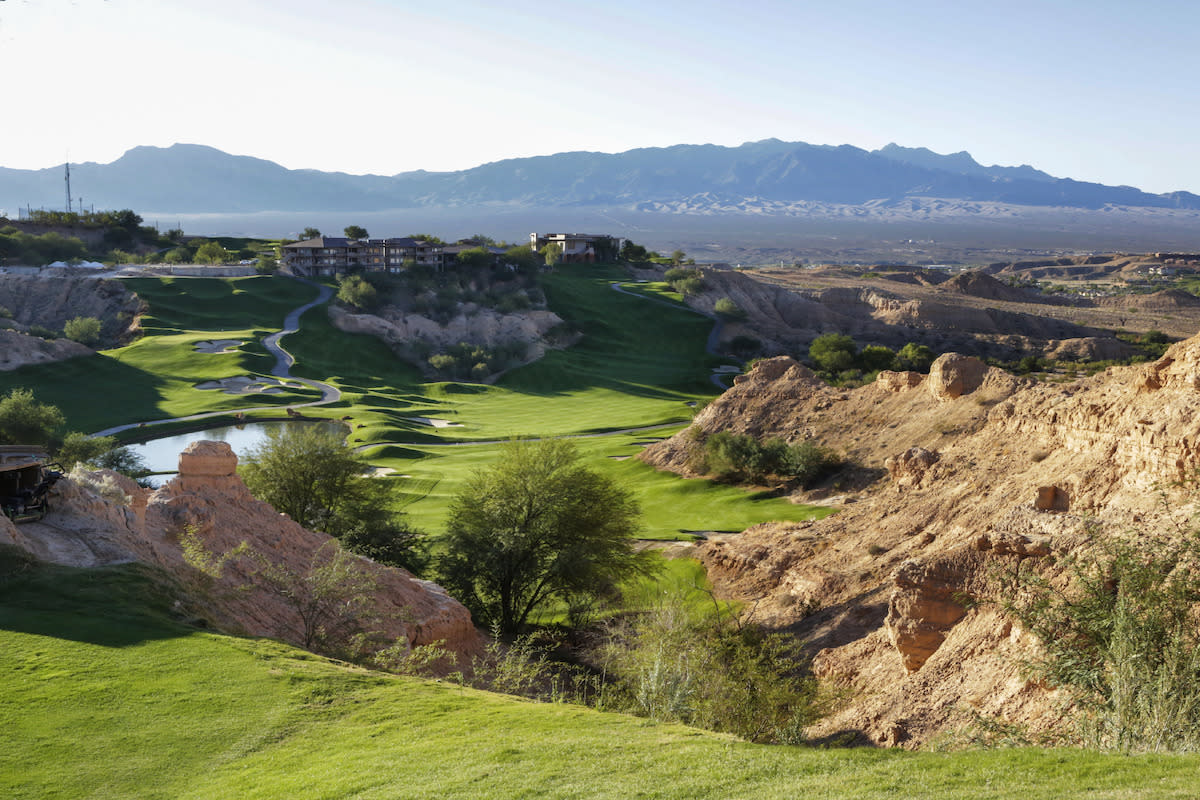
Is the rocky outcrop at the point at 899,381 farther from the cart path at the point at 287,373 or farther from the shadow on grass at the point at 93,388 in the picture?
the shadow on grass at the point at 93,388

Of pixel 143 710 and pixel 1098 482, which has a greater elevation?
pixel 1098 482

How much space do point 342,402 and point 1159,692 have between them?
7742cm

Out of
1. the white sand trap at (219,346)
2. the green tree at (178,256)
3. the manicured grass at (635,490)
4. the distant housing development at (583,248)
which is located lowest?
the manicured grass at (635,490)

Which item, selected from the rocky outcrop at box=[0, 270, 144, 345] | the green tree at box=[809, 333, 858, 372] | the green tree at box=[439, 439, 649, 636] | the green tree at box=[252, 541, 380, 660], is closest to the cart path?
the rocky outcrop at box=[0, 270, 144, 345]

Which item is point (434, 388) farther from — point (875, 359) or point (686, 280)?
point (686, 280)

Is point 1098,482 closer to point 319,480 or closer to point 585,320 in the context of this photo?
point 319,480

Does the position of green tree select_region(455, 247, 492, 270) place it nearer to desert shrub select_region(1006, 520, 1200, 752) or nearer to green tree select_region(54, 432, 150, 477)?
green tree select_region(54, 432, 150, 477)

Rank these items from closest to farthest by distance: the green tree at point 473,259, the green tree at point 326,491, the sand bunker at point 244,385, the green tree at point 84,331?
the green tree at point 326,491 < the sand bunker at point 244,385 < the green tree at point 84,331 < the green tree at point 473,259

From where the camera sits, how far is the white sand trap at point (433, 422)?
258 ft

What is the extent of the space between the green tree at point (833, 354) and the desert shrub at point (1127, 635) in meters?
79.5

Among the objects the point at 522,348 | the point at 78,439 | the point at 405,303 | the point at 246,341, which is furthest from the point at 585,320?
the point at 78,439

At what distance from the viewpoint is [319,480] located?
37656mm

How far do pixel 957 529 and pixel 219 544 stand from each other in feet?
71.5

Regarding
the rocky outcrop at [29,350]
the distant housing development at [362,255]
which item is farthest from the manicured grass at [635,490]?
the distant housing development at [362,255]
